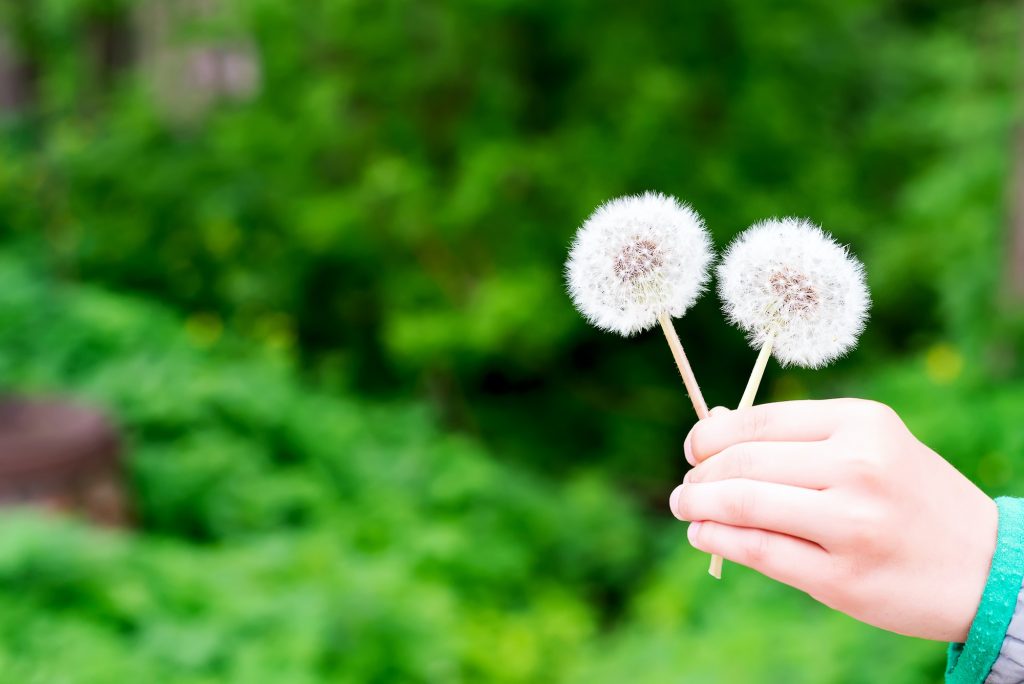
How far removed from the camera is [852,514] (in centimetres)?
88

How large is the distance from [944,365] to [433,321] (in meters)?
3.31

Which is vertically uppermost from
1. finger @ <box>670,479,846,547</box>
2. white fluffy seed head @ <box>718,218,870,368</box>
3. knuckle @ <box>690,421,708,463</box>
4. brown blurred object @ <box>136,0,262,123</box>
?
brown blurred object @ <box>136,0,262,123</box>

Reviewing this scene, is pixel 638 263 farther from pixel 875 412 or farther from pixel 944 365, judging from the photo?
pixel 944 365

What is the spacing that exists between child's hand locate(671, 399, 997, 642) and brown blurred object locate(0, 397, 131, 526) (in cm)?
364

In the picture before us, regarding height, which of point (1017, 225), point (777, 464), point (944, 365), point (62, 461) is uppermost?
point (1017, 225)

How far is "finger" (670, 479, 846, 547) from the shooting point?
89cm

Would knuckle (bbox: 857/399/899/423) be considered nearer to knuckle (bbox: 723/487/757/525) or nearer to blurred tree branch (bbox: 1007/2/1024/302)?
knuckle (bbox: 723/487/757/525)

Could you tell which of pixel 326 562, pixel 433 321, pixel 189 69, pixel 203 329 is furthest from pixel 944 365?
pixel 189 69

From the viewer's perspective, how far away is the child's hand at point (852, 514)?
0.89 meters

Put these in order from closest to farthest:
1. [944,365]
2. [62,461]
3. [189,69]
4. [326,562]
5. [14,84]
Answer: [62,461] → [326,562] → [944,365] → [189,69] → [14,84]

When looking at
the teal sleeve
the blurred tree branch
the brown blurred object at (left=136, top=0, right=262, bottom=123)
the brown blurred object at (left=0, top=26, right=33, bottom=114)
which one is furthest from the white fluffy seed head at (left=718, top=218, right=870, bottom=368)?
the brown blurred object at (left=0, top=26, right=33, bottom=114)

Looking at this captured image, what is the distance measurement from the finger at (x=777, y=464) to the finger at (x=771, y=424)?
0.04 feet

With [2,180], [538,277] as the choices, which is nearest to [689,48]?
[538,277]

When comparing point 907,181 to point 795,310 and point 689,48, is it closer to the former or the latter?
point 689,48
